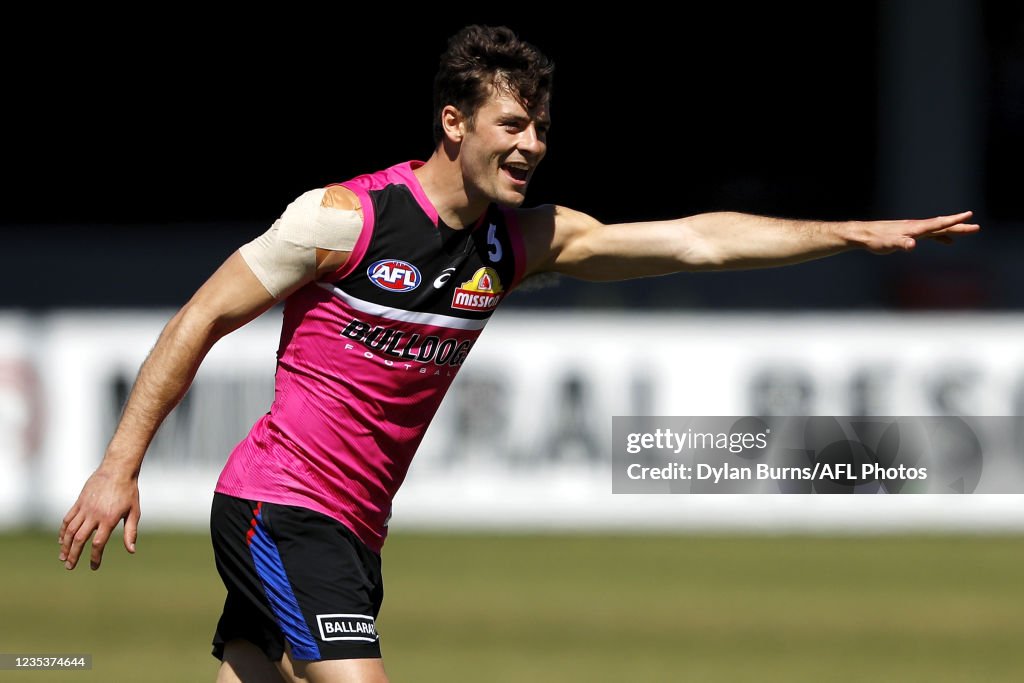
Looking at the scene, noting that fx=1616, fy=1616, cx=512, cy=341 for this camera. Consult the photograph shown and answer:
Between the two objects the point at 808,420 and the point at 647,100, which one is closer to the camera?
the point at 808,420

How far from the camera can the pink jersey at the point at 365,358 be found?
462cm

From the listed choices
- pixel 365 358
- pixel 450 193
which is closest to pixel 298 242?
pixel 365 358

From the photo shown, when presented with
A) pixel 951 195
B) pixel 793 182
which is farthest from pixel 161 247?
pixel 951 195

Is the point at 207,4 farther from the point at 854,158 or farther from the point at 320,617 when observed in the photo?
the point at 320,617

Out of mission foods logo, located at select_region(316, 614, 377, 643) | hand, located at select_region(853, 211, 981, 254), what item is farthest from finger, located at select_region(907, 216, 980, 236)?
mission foods logo, located at select_region(316, 614, 377, 643)

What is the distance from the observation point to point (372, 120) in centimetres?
2253

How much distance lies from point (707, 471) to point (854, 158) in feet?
32.6

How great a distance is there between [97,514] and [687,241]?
6.57ft

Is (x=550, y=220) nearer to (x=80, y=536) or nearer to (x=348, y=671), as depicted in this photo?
(x=348, y=671)

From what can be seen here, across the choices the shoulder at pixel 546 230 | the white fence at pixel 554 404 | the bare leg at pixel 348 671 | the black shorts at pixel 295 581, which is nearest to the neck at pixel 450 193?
the shoulder at pixel 546 230

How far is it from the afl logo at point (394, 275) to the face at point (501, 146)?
1.06 feet

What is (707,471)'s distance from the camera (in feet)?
42.1

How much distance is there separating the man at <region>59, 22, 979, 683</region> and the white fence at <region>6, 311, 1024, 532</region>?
27.4ft

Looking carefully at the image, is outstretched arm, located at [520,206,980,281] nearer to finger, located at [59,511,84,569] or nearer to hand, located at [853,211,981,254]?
hand, located at [853,211,981,254]
